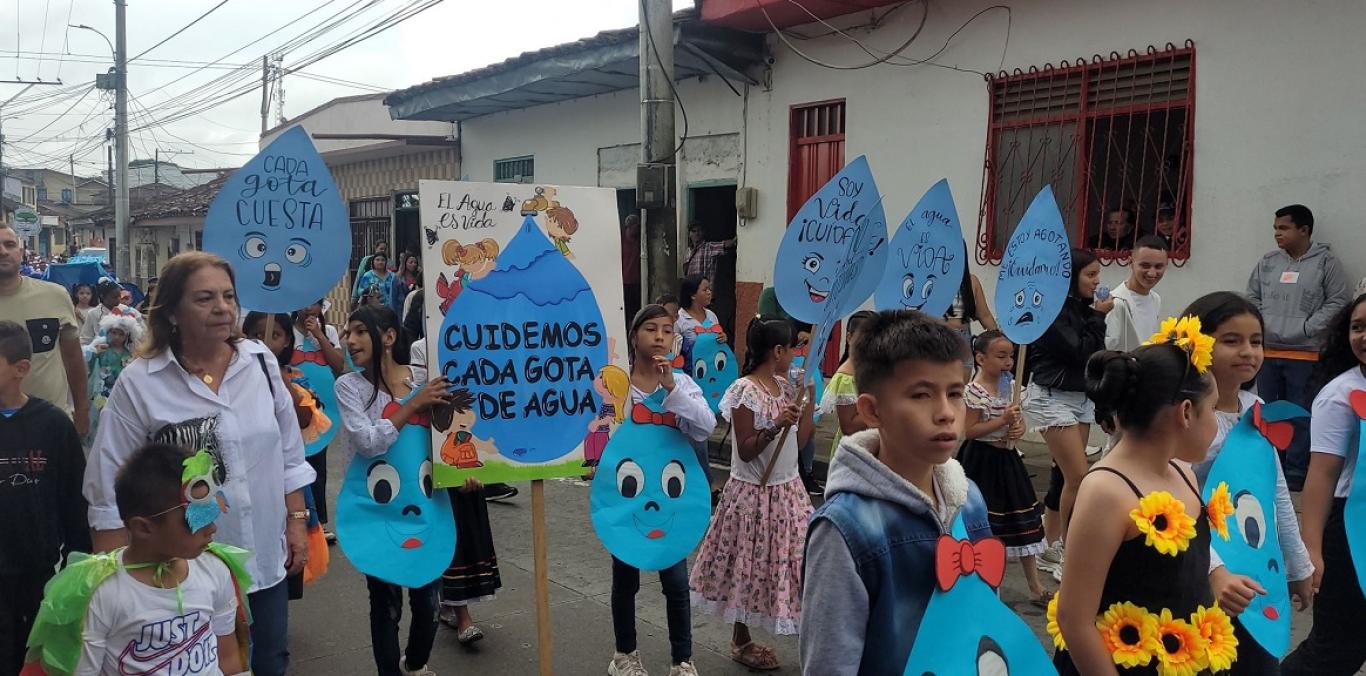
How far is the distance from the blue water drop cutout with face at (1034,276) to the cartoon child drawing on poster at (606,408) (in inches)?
93.1

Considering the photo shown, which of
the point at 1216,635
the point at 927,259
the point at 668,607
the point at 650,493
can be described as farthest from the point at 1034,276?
the point at 1216,635

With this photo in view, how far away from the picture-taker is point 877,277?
4.86 metres

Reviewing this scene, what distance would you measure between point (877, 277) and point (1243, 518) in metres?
2.05

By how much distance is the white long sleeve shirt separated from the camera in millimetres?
3156

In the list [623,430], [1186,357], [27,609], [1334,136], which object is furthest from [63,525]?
[1334,136]

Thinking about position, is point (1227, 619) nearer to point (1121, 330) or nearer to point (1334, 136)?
point (1121, 330)

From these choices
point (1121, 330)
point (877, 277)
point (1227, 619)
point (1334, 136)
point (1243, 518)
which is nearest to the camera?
point (1227, 619)

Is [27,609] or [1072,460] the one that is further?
[1072,460]

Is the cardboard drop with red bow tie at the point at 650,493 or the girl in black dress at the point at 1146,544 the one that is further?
the cardboard drop with red bow tie at the point at 650,493

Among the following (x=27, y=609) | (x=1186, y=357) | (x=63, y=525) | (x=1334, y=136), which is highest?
(x=1334, y=136)

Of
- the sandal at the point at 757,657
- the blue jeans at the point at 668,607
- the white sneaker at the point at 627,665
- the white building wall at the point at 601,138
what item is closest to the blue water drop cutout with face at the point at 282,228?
the blue jeans at the point at 668,607

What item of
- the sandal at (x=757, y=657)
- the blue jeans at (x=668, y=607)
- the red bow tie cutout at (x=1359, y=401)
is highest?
the red bow tie cutout at (x=1359, y=401)

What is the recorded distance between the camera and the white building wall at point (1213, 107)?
24.9 feet

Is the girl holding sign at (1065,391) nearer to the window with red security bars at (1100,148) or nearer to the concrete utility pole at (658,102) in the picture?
the window with red security bars at (1100,148)
